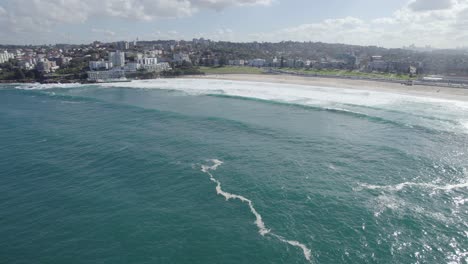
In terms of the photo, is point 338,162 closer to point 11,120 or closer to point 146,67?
point 11,120

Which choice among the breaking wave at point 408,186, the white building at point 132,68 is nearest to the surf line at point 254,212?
the breaking wave at point 408,186

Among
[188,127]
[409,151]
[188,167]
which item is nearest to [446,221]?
[409,151]

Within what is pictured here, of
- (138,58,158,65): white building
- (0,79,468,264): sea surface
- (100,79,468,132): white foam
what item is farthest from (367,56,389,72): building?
(138,58,158,65): white building

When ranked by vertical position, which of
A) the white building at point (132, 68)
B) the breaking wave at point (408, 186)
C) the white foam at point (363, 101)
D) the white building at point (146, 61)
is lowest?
the breaking wave at point (408, 186)

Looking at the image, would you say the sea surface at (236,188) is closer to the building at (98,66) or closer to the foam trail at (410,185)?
the foam trail at (410,185)

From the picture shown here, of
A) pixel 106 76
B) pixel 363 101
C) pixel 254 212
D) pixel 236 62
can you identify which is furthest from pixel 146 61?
pixel 254 212

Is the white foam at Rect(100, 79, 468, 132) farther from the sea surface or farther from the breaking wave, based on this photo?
the breaking wave
